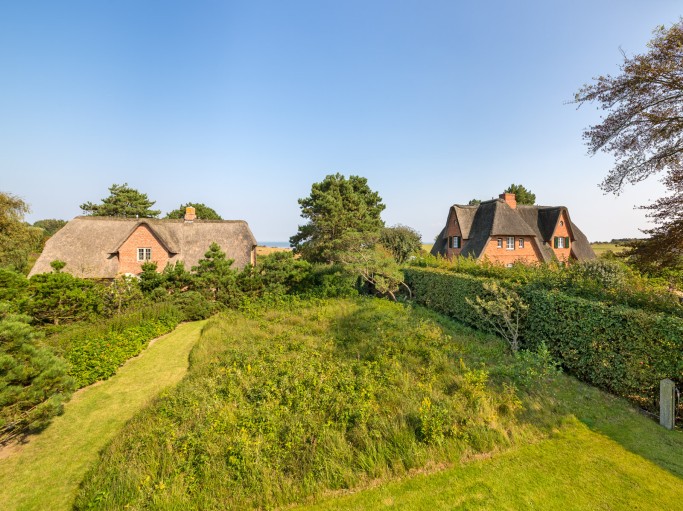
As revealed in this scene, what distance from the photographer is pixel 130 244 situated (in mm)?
20984

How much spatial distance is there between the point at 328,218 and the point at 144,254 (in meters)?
16.6

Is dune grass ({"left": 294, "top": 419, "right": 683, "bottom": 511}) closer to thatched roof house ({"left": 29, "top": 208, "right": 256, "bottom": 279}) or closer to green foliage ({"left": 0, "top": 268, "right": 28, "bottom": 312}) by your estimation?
green foliage ({"left": 0, "top": 268, "right": 28, "bottom": 312})

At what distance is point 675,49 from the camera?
26.0 feet

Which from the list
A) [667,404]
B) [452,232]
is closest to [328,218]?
[452,232]

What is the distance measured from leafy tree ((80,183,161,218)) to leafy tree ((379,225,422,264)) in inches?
1627

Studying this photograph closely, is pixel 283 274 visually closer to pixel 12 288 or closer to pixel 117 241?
pixel 12 288

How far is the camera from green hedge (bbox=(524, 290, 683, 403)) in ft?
19.3

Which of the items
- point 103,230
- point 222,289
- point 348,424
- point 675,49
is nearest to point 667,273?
point 675,49

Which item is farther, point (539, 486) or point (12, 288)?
point (12, 288)

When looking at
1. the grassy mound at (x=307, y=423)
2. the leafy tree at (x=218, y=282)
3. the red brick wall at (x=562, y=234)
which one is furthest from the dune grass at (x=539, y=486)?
the red brick wall at (x=562, y=234)

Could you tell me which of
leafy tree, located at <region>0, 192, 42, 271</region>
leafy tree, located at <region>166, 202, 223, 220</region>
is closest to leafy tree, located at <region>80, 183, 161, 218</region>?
leafy tree, located at <region>166, 202, 223, 220</region>

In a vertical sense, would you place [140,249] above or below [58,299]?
above

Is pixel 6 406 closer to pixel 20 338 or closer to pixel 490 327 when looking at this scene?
pixel 20 338

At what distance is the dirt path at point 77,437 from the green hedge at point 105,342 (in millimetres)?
343
